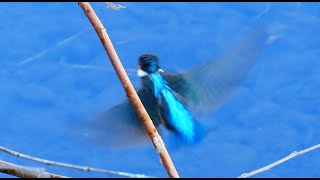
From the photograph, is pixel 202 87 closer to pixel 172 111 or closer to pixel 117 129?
pixel 172 111

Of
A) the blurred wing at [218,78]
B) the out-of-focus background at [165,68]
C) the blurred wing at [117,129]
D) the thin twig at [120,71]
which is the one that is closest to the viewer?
the thin twig at [120,71]

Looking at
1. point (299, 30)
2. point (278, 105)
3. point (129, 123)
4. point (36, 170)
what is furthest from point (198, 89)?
point (299, 30)

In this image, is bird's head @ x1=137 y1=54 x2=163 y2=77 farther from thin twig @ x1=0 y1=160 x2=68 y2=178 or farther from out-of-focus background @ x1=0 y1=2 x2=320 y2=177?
out-of-focus background @ x1=0 y1=2 x2=320 y2=177

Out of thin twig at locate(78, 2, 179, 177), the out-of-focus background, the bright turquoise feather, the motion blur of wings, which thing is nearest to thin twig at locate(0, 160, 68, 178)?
thin twig at locate(78, 2, 179, 177)

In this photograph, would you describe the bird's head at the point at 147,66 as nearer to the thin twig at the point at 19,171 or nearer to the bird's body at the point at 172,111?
the bird's body at the point at 172,111

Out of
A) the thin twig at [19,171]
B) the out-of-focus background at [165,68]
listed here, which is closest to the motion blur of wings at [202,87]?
the thin twig at [19,171]

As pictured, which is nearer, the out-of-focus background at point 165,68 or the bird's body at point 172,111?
the bird's body at point 172,111
